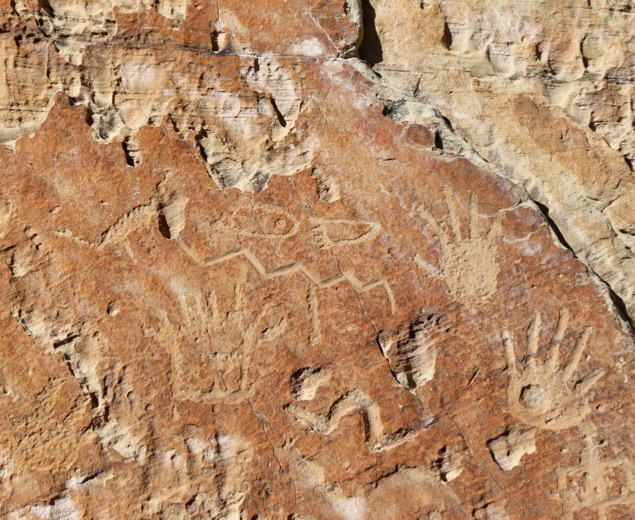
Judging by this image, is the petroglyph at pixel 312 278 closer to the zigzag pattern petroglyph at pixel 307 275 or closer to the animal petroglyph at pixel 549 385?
the zigzag pattern petroglyph at pixel 307 275

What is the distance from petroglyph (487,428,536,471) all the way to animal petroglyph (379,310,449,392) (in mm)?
241

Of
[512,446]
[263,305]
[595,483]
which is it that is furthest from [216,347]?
[595,483]

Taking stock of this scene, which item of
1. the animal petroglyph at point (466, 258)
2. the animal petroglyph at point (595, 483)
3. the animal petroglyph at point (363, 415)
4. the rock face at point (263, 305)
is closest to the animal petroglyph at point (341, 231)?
the rock face at point (263, 305)

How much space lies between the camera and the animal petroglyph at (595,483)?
204cm

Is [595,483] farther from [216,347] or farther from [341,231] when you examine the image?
[216,347]

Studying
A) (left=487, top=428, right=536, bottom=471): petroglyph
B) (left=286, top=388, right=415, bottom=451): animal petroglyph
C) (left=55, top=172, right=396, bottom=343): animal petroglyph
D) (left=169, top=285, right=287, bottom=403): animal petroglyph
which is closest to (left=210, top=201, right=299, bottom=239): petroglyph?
(left=55, top=172, right=396, bottom=343): animal petroglyph

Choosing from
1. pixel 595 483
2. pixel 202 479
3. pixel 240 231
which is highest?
pixel 240 231

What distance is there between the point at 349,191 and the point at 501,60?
0.63 m

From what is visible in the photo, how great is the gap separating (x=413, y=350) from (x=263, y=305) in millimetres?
405

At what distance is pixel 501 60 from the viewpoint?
2.29m

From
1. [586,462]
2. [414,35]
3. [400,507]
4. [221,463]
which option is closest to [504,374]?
[586,462]

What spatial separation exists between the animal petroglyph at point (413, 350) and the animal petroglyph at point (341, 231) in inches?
10.0

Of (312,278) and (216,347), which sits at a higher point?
(312,278)

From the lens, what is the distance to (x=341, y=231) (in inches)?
82.0
